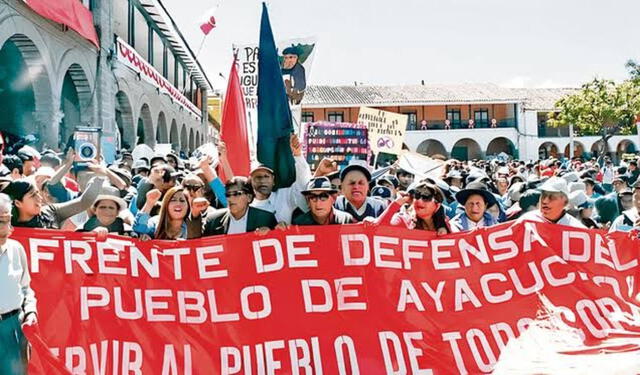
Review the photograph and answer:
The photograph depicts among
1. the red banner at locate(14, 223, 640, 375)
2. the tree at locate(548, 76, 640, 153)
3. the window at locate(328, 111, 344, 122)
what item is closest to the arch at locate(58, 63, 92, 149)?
the red banner at locate(14, 223, 640, 375)

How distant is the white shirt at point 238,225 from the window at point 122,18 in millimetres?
19075

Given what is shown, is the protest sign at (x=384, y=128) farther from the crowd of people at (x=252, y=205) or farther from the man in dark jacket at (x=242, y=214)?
the man in dark jacket at (x=242, y=214)

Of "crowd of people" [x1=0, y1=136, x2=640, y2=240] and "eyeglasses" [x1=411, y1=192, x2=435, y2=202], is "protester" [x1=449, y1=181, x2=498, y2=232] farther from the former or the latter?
"eyeglasses" [x1=411, y1=192, x2=435, y2=202]

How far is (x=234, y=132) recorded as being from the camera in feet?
23.5

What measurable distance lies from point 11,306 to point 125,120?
20348mm

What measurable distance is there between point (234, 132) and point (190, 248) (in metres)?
2.40

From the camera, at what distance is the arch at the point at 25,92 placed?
46.5 feet

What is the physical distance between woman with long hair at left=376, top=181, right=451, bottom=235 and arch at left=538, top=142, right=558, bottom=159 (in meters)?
54.6

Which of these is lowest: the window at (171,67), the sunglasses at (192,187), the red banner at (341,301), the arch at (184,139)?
the red banner at (341,301)

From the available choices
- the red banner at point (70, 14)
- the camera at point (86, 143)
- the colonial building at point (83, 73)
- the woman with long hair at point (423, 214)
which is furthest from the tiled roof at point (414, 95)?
the woman with long hair at point (423, 214)

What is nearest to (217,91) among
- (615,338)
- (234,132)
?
(234,132)

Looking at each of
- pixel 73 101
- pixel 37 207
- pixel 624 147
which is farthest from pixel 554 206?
pixel 624 147

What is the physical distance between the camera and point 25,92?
647 inches

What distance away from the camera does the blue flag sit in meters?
5.79
